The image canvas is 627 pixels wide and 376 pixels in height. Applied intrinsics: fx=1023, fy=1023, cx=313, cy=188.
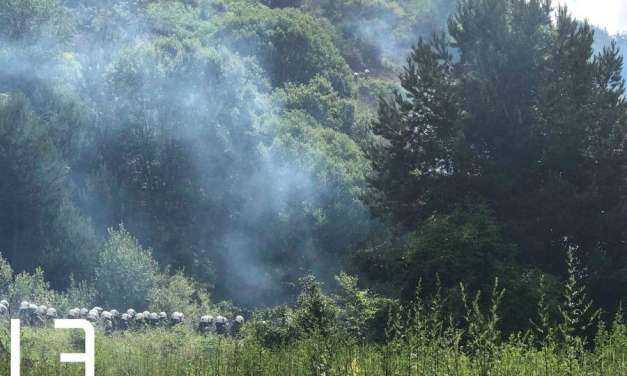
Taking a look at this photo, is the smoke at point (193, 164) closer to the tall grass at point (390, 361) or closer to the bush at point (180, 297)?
the bush at point (180, 297)

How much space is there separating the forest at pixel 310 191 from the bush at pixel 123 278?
8 centimetres

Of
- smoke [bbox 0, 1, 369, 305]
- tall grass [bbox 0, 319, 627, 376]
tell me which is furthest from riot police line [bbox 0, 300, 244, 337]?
tall grass [bbox 0, 319, 627, 376]

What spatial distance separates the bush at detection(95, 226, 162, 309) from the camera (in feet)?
118

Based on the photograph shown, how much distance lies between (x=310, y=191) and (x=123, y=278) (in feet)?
41.7

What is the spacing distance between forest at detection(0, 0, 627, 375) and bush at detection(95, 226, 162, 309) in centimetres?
8

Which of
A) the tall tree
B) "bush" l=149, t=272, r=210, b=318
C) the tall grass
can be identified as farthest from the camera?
"bush" l=149, t=272, r=210, b=318

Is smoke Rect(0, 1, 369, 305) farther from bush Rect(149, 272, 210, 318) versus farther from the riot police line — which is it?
the riot police line

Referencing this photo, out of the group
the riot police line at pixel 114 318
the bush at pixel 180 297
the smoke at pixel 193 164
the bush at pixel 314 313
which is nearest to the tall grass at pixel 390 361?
the bush at pixel 314 313

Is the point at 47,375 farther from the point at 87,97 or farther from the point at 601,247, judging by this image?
the point at 87,97

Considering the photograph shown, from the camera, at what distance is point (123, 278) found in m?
36.5

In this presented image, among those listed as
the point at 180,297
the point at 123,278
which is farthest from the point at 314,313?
the point at 180,297

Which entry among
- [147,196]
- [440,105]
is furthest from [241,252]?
[440,105]

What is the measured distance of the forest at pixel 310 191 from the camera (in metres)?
15.7

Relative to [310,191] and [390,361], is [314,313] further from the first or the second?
[310,191]
